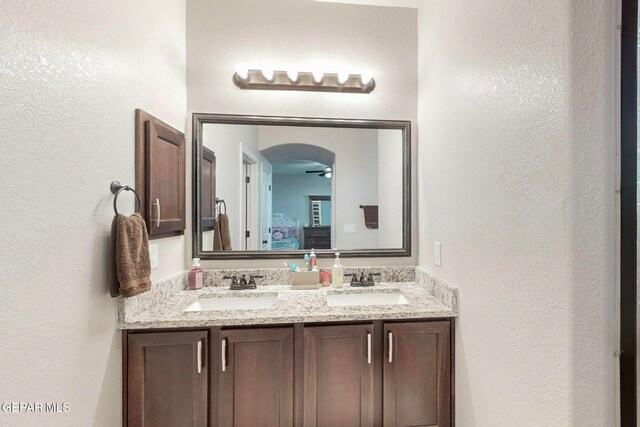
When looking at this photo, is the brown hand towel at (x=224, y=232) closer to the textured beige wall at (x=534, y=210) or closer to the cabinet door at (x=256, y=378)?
the cabinet door at (x=256, y=378)

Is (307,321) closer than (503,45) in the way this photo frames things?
No

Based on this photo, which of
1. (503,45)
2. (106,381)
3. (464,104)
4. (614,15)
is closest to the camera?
(614,15)

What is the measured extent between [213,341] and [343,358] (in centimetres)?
64

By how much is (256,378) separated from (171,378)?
0.39 metres

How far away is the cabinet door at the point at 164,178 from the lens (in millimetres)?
1479

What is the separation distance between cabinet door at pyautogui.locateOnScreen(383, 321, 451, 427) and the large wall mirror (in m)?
0.65

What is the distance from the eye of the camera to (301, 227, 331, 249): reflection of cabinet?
2.04 meters

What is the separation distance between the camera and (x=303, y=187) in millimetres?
2051

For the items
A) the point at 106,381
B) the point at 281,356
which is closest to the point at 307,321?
the point at 281,356

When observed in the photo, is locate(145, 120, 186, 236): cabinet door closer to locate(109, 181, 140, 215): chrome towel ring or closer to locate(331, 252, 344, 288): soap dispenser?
locate(109, 181, 140, 215): chrome towel ring

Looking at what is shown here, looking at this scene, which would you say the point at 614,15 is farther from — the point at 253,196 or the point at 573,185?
the point at 253,196

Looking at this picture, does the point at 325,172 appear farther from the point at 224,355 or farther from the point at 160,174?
the point at 224,355

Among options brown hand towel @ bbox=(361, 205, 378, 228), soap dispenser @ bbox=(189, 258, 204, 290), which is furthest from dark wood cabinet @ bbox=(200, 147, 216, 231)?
brown hand towel @ bbox=(361, 205, 378, 228)

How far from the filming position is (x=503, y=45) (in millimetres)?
1117
